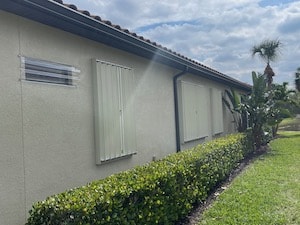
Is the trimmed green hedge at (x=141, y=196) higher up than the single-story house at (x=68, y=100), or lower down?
lower down

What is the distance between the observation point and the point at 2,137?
3.95 m

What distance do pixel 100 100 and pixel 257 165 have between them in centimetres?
710

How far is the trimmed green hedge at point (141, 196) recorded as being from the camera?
336cm

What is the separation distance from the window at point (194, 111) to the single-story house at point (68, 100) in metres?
1.66

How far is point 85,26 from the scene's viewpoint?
4988mm

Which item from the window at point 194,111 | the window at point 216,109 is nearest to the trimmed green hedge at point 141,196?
the window at point 194,111

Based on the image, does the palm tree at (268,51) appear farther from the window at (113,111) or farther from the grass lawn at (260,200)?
the window at (113,111)

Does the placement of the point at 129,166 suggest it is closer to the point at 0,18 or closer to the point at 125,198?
the point at 125,198

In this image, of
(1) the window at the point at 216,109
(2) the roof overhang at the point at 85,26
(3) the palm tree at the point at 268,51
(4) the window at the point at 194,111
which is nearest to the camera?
(2) the roof overhang at the point at 85,26

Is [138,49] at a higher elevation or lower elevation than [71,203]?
higher

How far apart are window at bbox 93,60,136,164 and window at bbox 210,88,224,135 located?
6508mm

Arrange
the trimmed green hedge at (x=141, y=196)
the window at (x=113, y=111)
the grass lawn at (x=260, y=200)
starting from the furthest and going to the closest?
the grass lawn at (x=260, y=200) → the window at (x=113, y=111) → the trimmed green hedge at (x=141, y=196)

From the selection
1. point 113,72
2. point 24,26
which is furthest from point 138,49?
point 24,26

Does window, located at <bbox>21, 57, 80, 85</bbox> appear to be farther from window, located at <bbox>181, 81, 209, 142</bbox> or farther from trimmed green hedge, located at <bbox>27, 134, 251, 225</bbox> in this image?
window, located at <bbox>181, 81, 209, 142</bbox>
